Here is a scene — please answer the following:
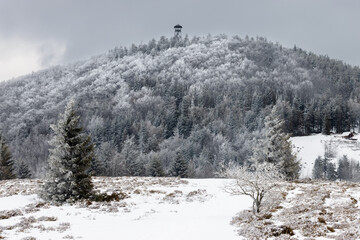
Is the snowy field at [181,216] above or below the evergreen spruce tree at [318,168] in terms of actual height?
above

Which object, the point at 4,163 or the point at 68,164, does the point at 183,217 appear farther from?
the point at 4,163

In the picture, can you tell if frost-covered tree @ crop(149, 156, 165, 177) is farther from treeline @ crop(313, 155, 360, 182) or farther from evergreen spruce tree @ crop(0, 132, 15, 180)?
treeline @ crop(313, 155, 360, 182)

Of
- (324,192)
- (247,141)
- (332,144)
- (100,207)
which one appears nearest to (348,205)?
(324,192)

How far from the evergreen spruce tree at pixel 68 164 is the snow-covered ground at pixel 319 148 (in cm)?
10137

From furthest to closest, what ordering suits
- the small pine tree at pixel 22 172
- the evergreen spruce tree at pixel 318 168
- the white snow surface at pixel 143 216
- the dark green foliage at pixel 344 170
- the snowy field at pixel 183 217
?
the dark green foliage at pixel 344 170, the evergreen spruce tree at pixel 318 168, the small pine tree at pixel 22 172, the white snow surface at pixel 143 216, the snowy field at pixel 183 217

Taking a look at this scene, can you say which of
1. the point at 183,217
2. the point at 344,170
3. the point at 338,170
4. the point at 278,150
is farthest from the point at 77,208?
the point at 344,170

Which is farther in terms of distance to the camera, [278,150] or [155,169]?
[155,169]

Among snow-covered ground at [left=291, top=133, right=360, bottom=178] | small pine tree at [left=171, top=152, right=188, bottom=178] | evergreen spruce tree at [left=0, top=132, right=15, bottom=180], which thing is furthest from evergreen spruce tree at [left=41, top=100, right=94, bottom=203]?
snow-covered ground at [left=291, top=133, right=360, bottom=178]

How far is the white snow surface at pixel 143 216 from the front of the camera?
1567cm

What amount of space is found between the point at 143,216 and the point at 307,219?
37.1ft

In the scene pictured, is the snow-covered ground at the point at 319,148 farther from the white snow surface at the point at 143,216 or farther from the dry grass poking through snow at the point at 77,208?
the white snow surface at the point at 143,216

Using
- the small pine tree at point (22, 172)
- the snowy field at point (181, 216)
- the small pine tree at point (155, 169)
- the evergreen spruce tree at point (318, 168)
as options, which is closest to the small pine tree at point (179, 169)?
the small pine tree at point (155, 169)

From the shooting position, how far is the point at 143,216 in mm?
21391

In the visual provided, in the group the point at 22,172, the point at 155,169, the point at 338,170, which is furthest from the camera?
the point at 338,170
